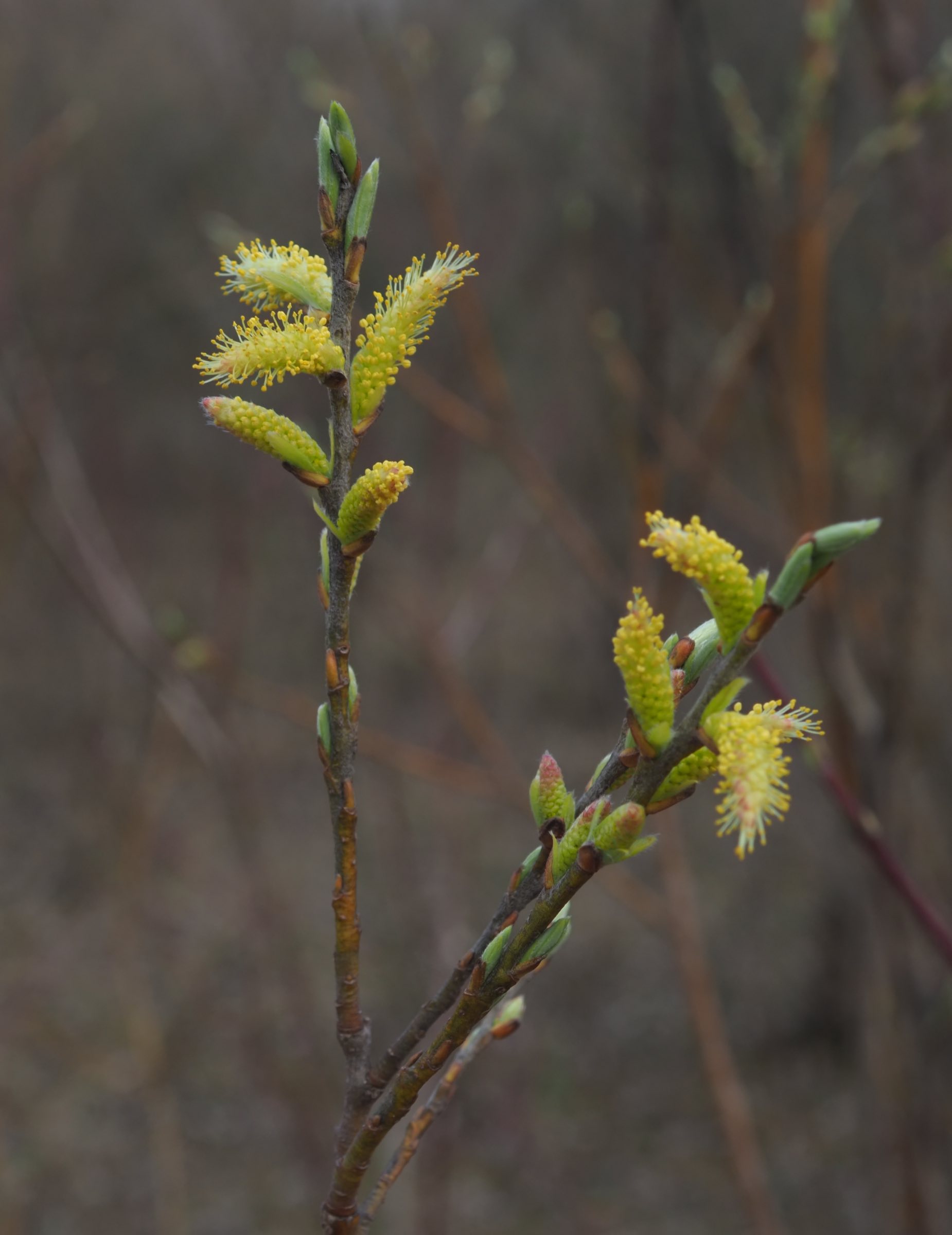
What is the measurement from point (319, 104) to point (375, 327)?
160 cm

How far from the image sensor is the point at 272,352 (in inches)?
23.8

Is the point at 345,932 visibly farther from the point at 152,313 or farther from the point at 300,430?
the point at 152,313

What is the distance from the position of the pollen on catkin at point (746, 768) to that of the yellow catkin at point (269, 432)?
0.27 m

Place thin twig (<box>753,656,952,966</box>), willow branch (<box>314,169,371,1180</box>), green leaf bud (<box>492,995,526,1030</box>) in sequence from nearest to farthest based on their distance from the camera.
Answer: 1. willow branch (<box>314,169,371,1180</box>)
2. green leaf bud (<box>492,995,526,1030</box>)
3. thin twig (<box>753,656,952,966</box>)

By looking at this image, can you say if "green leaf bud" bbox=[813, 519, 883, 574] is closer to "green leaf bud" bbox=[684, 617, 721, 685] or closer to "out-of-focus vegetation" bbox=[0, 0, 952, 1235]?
"green leaf bud" bbox=[684, 617, 721, 685]

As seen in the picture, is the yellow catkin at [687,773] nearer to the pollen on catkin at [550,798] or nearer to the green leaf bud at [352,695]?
the pollen on catkin at [550,798]

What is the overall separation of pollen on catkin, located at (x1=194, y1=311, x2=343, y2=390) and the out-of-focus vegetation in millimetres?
902

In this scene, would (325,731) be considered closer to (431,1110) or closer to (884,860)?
(431,1110)

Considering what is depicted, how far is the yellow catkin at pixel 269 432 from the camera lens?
0.58 m

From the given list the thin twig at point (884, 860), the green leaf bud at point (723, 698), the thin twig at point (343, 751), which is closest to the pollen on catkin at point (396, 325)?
the thin twig at point (343, 751)

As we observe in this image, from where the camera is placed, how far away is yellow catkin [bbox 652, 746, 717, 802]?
0.53 metres

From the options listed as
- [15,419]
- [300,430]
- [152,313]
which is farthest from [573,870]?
[152,313]

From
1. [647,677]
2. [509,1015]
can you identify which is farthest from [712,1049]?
[647,677]

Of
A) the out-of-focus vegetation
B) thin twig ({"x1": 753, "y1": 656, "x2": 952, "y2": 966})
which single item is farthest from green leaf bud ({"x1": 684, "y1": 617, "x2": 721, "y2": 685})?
the out-of-focus vegetation
